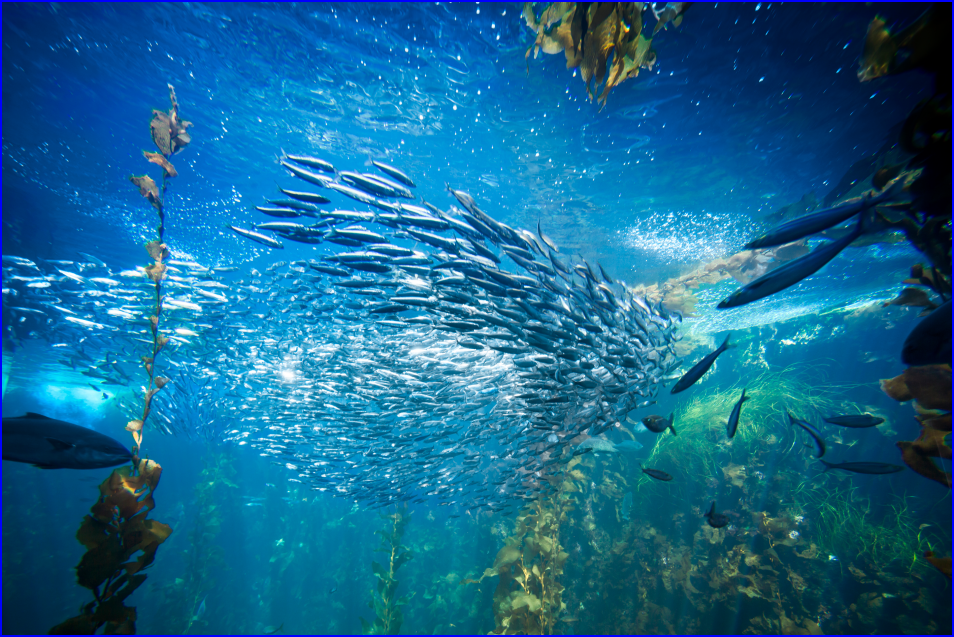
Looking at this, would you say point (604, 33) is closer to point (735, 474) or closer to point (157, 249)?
point (157, 249)

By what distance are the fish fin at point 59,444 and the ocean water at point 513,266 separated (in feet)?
3.78

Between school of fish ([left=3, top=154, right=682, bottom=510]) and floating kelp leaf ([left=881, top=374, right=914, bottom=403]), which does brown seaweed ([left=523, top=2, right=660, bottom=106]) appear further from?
floating kelp leaf ([left=881, top=374, right=914, bottom=403])

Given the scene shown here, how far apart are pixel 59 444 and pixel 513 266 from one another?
11664 millimetres

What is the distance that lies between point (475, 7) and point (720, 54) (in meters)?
4.58

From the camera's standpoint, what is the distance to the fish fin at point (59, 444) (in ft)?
7.54

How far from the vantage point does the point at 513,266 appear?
1259 cm

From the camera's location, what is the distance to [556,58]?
230 inches

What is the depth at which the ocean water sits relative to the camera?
548cm

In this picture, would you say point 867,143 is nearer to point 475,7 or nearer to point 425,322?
point 475,7

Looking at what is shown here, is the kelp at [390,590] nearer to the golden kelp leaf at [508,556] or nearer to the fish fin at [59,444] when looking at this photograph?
the golden kelp leaf at [508,556]

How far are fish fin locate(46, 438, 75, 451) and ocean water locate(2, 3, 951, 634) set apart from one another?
3.78ft

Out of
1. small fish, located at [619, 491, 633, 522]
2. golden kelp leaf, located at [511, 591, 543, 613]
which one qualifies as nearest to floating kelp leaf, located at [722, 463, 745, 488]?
small fish, located at [619, 491, 633, 522]

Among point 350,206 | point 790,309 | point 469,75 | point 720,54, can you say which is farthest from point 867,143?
point 790,309

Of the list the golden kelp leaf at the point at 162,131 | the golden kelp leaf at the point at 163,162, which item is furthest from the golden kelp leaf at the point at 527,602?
the golden kelp leaf at the point at 162,131
